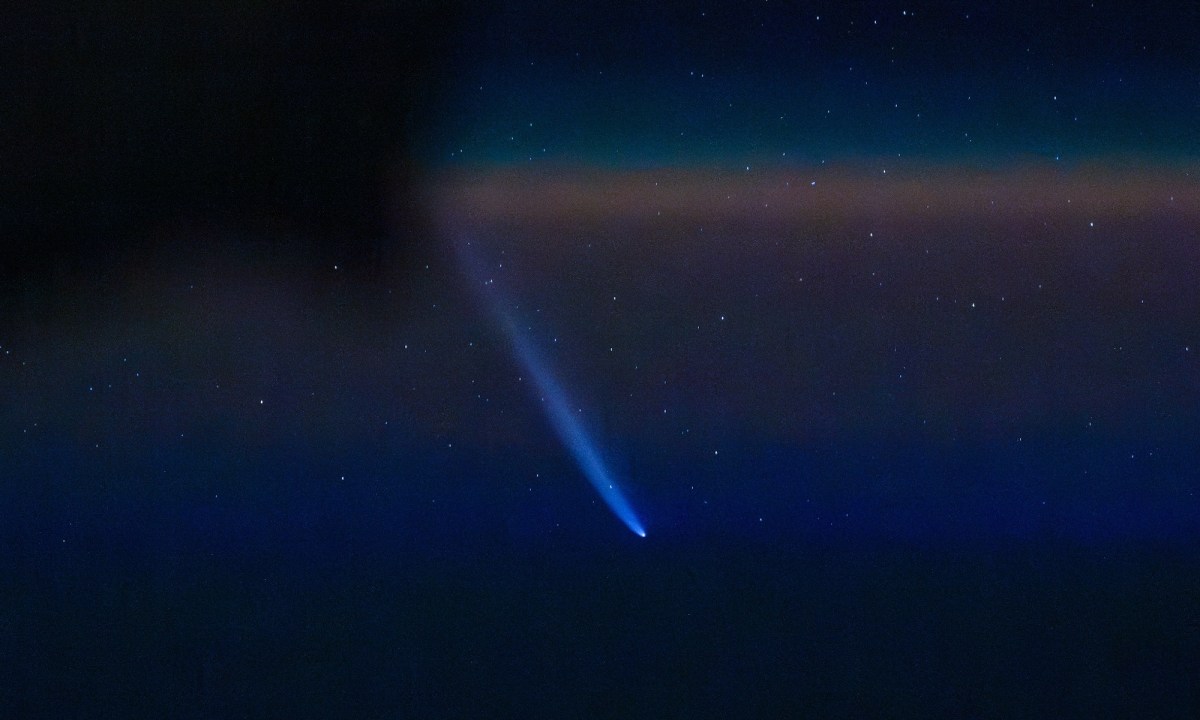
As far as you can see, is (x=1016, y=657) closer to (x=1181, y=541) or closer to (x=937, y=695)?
(x=937, y=695)

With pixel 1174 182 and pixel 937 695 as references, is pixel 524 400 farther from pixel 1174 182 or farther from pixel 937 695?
pixel 1174 182

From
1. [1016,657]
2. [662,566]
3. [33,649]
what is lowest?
[1016,657]

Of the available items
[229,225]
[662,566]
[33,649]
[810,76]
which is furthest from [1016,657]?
[33,649]

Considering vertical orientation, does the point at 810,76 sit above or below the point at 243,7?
below

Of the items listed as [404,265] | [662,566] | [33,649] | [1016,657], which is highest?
[404,265]

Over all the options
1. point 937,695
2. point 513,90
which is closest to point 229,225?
point 513,90

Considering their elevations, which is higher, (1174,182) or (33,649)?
(33,649)
